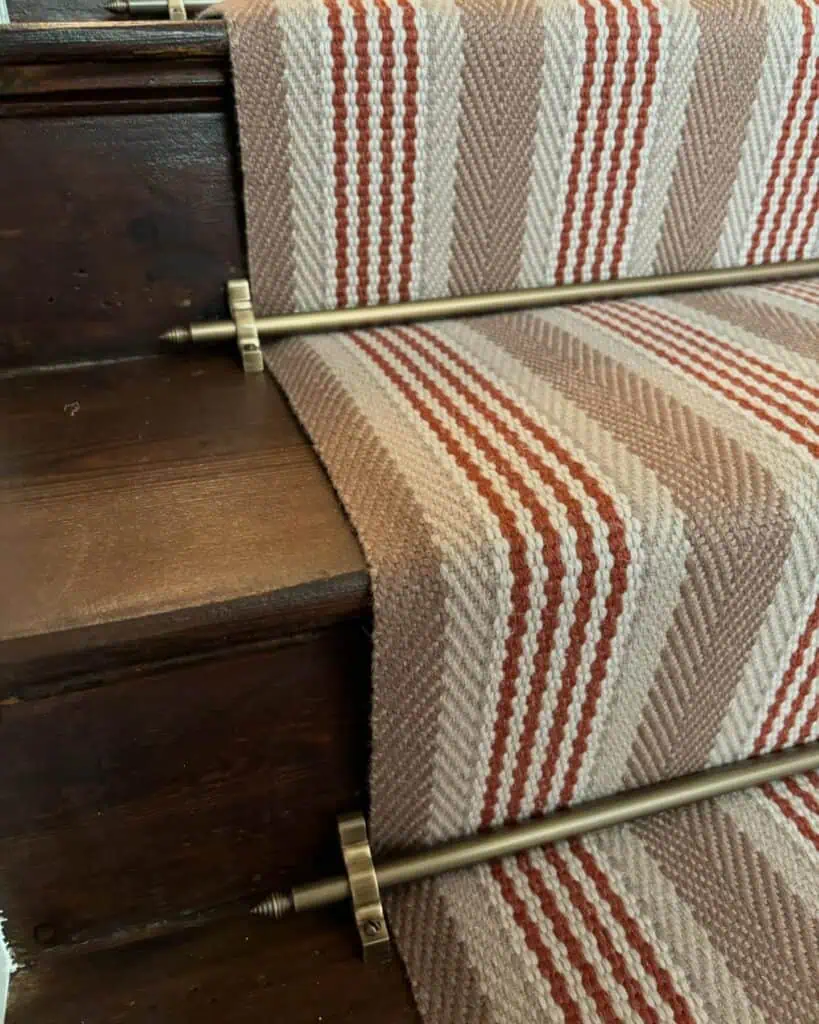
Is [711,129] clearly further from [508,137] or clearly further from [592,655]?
[592,655]

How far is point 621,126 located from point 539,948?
2.09ft

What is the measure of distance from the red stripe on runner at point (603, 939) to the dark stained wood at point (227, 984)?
119mm

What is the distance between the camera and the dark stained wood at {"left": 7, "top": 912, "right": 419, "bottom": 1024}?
1.67 feet

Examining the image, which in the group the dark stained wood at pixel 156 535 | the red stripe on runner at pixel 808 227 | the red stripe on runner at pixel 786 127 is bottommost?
the dark stained wood at pixel 156 535

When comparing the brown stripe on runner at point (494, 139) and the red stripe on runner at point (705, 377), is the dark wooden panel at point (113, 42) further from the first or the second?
the red stripe on runner at point (705, 377)

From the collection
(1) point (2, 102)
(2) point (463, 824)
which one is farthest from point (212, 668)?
(1) point (2, 102)

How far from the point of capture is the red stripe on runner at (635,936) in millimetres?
495

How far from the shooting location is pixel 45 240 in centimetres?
66

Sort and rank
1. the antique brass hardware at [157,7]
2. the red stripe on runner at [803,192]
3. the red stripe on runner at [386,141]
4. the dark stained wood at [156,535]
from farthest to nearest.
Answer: the antique brass hardware at [157,7] < the red stripe on runner at [803,192] < the red stripe on runner at [386,141] < the dark stained wood at [156,535]

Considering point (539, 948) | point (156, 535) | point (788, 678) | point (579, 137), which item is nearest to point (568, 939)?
point (539, 948)

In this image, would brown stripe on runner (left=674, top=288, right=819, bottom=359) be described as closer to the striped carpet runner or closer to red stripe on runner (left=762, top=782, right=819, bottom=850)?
the striped carpet runner

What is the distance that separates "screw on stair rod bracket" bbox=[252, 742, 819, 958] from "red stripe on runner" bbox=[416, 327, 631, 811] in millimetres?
21

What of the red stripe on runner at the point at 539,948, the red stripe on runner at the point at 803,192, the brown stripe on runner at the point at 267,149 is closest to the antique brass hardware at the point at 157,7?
the brown stripe on runner at the point at 267,149

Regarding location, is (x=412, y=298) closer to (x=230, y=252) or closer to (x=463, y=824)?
(x=230, y=252)
